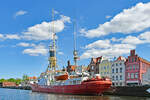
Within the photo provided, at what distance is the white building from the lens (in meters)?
82.9

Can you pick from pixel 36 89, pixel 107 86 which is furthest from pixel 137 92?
pixel 36 89

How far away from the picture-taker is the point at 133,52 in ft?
262

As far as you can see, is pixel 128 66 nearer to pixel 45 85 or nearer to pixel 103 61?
pixel 103 61

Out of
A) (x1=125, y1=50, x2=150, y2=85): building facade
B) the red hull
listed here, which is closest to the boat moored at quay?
the red hull

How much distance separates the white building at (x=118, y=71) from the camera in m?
82.9

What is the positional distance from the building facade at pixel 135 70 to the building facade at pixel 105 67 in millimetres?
10068

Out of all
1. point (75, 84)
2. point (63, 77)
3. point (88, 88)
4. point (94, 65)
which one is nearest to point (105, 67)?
point (94, 65)

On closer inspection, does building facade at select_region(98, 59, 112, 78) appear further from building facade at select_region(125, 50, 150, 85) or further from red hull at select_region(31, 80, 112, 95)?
red hull at select_region(31, 80, 112, 95)

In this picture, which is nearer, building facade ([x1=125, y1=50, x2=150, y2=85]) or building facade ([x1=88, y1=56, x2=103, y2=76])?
building facade ([x1=125, y1=50, x2=150, y2=85])

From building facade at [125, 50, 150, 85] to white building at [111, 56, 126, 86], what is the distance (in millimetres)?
2154

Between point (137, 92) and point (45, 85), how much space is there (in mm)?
41647

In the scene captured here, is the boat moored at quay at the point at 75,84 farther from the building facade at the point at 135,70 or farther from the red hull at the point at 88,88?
the building facade at the point at 135,70

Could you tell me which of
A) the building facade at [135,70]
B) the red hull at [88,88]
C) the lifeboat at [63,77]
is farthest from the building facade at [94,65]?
the red hull at [88,88]

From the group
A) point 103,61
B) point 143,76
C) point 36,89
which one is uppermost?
point 103,61
